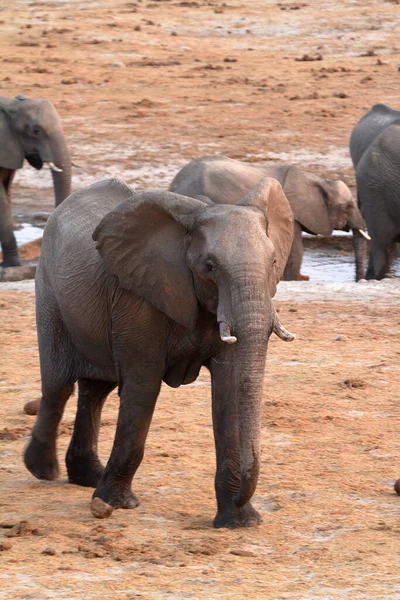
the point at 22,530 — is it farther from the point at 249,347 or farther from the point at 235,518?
the point at 249,347

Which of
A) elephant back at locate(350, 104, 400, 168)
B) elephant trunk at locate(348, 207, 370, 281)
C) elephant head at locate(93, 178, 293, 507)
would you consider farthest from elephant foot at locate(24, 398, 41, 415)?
elephant back at locate(350, 104, 400, 168)

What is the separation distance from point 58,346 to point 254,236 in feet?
4.28

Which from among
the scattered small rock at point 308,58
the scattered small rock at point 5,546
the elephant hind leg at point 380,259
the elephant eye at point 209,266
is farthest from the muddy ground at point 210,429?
the elephant hind leg at point 380,259

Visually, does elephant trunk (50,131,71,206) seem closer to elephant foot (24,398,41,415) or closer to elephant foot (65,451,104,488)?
elephant foot (24,398,41,415)

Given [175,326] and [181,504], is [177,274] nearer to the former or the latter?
[175,326]

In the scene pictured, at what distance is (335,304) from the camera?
887cm

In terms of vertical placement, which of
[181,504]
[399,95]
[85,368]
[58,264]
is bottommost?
[399,95]

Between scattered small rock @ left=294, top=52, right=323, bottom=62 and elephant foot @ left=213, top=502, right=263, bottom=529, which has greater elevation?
elephant foot @ left=213, top=502, right=263, bottom=529

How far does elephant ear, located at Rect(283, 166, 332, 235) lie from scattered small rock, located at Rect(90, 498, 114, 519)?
6.42m

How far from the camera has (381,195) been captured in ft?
37.0

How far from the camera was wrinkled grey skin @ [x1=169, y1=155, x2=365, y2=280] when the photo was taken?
10.6 m

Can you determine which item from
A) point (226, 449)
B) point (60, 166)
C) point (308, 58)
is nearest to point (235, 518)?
point (226, 449)

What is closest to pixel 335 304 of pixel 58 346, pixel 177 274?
pixel 58 346

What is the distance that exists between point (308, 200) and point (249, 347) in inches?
277
